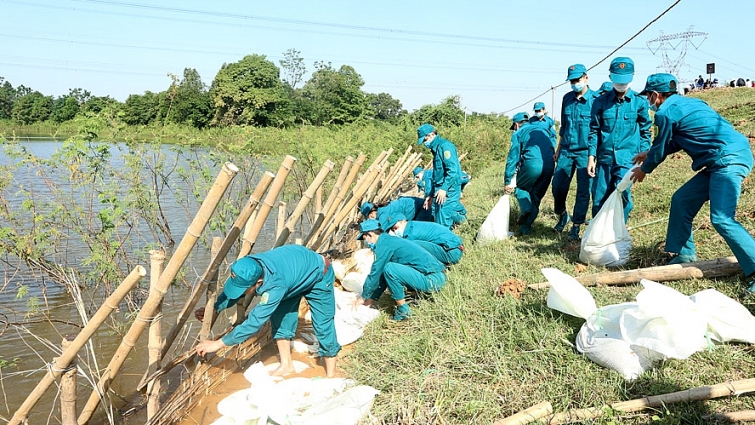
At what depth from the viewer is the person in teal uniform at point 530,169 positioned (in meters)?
5.75

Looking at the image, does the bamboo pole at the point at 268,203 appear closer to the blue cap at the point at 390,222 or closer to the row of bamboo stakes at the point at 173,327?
the row of bamboo stakes at the point at 173,327

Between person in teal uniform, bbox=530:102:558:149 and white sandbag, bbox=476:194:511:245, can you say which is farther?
person in teal uniform, bbox=530:102:558:149

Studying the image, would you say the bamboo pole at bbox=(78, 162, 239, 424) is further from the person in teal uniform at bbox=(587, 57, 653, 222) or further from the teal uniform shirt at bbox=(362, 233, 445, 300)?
the person in teal uniform at bbox=(587, 57, 653, 222)

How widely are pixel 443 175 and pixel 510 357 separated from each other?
3269 millimetres

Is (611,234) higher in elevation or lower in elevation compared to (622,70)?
lower

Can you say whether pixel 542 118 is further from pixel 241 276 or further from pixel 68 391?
pixel 68 391

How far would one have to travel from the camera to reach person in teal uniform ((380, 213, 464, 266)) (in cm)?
471

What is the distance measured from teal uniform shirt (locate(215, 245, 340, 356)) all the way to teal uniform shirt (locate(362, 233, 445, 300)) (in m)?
0.53

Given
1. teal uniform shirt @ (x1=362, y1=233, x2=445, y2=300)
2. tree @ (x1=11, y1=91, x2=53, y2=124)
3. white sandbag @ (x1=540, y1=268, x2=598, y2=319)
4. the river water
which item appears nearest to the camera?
white sandbag @ (x1=540, y1=268, x2=598, y2=319)

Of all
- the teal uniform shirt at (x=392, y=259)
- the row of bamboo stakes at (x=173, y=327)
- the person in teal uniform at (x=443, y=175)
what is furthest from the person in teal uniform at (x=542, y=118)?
the row of bamboo stakes at (x=173, y=327)

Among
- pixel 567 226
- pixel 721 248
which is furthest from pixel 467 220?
pixel 721 248

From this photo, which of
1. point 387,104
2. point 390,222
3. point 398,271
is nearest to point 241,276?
point 398,271

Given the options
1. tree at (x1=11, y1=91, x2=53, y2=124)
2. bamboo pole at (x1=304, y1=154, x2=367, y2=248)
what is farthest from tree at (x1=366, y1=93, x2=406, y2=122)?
bamboo pole at (x1=304, y1=154, x2=367, y2=248)

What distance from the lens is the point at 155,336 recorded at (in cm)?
283
